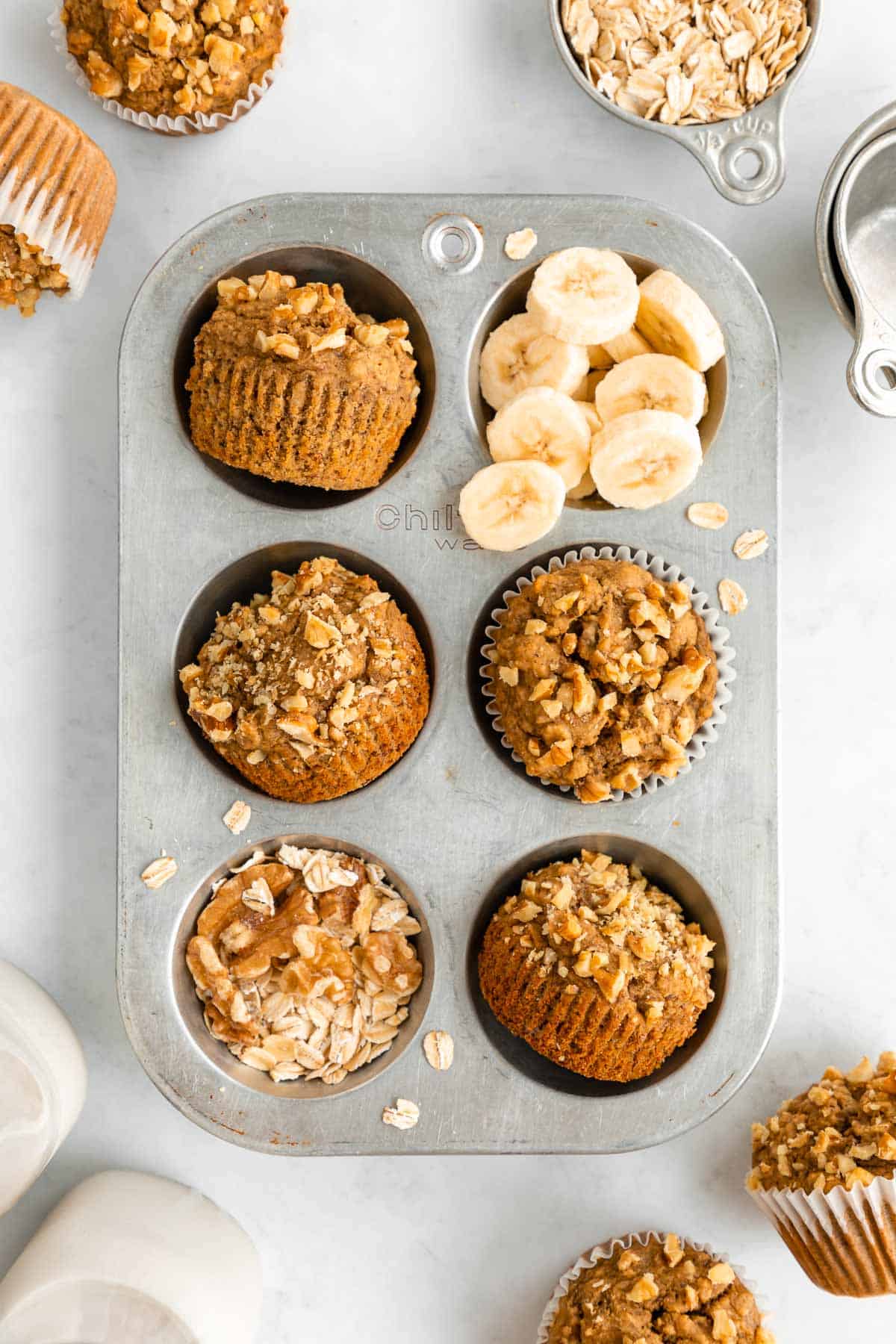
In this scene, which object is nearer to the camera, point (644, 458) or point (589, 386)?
point (644, 458)

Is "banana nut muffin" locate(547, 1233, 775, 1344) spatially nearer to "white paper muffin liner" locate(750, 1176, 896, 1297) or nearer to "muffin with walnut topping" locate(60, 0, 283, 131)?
"white paper muffin liner" locate(750, 1176, 896, 1297)

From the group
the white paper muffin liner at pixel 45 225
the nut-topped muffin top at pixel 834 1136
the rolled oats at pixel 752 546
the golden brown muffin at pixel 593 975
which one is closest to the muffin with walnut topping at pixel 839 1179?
the nut-topped muffin top at pixel 834 1136

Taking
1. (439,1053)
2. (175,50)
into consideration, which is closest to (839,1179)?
(439,1053)

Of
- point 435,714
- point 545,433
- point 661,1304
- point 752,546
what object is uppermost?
point 545,433

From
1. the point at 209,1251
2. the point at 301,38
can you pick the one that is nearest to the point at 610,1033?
the point at 209,1251

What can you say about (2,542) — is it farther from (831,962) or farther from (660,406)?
(831,962)

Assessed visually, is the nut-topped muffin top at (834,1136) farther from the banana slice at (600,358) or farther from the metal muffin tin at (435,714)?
the banana slice at (600,358)

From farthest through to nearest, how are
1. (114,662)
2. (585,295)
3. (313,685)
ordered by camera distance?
(114,662) → (585,295) → (313,685)

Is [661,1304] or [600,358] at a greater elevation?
[600,358]

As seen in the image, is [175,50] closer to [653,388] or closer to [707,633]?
[653,388]
